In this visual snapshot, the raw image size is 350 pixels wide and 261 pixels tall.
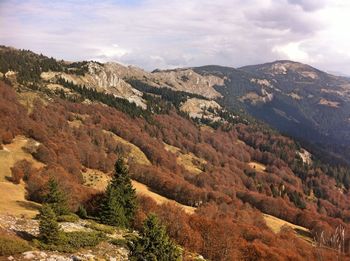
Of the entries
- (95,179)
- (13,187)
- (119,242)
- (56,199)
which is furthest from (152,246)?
(95,179)

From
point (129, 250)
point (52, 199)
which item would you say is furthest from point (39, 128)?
point (129, 250)

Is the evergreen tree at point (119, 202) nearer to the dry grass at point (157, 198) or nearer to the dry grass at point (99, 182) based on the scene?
the dry grass at point (157, 198)

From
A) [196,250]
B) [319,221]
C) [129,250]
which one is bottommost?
[319,221]

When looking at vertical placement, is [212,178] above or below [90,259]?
below

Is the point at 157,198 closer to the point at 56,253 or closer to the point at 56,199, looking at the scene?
the point at 56,199

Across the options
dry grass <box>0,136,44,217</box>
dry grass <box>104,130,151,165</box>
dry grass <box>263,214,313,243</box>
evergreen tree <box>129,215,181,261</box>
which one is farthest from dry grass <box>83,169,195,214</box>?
evergreen tree <box>129,215,181,261</box>

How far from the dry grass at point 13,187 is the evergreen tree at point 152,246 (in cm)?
2188

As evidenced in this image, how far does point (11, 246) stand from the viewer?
3120 cm

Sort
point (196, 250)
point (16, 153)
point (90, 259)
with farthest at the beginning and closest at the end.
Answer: point (16, 153) < point (196, 250) < point (90, 259)

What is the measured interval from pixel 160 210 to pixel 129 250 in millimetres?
36415

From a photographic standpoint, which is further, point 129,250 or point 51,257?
point 129,250

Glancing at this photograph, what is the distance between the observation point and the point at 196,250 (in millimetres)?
60594

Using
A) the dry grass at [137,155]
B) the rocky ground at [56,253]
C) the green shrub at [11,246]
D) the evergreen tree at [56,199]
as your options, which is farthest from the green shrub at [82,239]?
the dry grass at [137,155]

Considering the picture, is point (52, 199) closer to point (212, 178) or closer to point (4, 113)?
point (4, 113)
